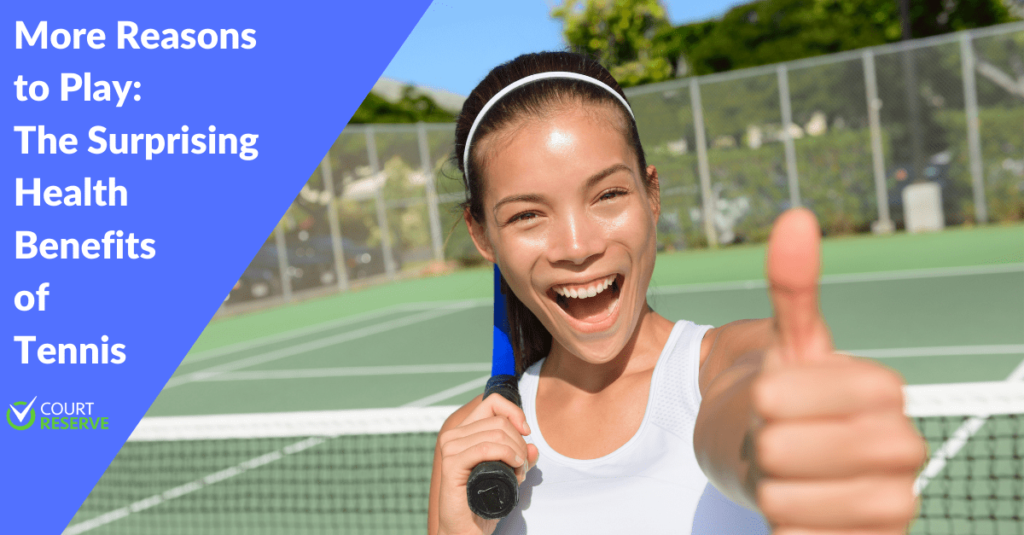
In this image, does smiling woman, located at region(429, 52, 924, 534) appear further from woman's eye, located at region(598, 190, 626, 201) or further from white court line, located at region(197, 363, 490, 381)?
white court line, located at region(197, 363, 490, 381)

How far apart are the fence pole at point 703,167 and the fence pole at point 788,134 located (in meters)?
1.47

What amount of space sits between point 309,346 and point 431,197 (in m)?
7.34

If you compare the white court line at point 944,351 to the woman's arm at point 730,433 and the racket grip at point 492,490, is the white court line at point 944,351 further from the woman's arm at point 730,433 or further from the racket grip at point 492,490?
the woman's arm at point 730,433

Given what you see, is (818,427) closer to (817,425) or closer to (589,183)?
(817,425)

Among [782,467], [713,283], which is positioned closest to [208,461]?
[782,467]

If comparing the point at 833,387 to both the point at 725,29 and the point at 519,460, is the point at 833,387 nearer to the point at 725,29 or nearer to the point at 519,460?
the point at 519,460

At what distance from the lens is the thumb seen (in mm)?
555

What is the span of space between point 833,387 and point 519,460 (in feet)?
2.79

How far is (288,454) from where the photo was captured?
5.88 meters

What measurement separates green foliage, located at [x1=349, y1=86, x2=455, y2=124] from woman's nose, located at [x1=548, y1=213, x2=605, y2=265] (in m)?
26.4

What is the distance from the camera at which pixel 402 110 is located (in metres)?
28.7

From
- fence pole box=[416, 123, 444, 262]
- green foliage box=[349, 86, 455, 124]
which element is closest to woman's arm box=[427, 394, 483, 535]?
fence pole box=[416, 123, 444, 262]

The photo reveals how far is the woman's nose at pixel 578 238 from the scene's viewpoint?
1.34m

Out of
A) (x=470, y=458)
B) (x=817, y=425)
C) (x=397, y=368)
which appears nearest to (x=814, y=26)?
(x=397, y=368)
